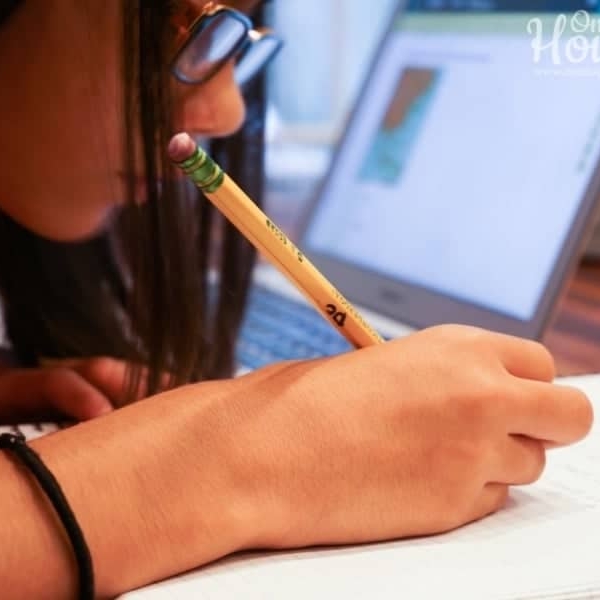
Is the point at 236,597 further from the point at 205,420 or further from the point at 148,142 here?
the point at 148,142

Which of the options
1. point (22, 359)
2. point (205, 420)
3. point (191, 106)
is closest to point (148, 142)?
point (191, 106)

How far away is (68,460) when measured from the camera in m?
0.41

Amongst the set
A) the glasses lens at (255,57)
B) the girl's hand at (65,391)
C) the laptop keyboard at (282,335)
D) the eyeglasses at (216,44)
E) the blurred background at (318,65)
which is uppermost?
the eyeglasses at (216,44)

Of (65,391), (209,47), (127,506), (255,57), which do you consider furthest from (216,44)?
(127,506)

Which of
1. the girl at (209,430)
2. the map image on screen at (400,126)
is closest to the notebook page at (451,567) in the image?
the girl at (209,430)

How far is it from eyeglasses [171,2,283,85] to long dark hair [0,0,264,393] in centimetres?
2

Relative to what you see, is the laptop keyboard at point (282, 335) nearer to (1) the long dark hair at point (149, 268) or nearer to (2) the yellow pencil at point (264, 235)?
(1) the long dark hair at point (149, 268)

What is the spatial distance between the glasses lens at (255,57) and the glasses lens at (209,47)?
7 cm

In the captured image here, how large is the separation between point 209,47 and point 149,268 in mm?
157

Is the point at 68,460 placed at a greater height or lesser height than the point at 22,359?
greater

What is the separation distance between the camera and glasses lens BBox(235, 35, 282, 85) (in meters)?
0.77

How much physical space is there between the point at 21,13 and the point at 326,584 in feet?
1.56

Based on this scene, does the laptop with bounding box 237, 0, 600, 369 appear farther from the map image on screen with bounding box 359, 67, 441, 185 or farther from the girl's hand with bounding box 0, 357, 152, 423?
the girl's hand with bounding box 0, 357, 152, 423

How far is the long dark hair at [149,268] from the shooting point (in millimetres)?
593
